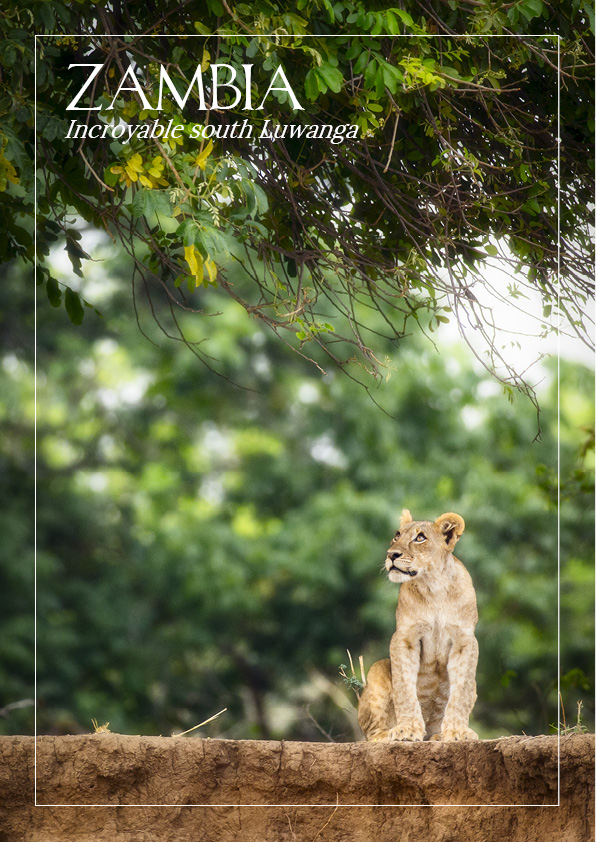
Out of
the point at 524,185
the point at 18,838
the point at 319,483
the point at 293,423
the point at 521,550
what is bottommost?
the point at 18,838

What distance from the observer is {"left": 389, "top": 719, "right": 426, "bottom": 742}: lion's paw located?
7.98ft

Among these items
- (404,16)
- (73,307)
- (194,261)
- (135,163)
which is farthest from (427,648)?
(404,16)

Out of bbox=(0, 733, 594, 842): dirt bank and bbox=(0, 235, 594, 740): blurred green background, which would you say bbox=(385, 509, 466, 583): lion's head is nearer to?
bbox=(0, 235, 594, 740): blurred green background

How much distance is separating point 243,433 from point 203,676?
704 millimetres

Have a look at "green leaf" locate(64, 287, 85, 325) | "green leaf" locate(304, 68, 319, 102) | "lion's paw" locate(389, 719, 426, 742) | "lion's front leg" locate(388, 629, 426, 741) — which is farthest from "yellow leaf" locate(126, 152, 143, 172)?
"lion's paw" locate(389, 719, 426, 742)

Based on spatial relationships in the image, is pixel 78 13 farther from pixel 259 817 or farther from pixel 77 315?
pixel 259 817

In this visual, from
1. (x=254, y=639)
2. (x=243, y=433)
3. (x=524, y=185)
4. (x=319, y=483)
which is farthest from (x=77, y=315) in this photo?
(x=524, y=185)

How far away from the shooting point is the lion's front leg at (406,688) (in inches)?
96.0

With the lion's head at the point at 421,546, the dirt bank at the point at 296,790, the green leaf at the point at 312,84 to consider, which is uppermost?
the green leaf at the point at 312,84

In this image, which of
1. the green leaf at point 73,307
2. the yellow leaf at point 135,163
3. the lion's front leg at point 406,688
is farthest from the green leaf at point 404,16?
the lion's front leg at point 406,688

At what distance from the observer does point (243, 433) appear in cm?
255

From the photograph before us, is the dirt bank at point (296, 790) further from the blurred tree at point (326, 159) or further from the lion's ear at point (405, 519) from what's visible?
the blurred tree at point (326, 159)

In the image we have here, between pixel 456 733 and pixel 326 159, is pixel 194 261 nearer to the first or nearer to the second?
pixel 326 159

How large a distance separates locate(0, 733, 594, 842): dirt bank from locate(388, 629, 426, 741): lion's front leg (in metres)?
0.05
